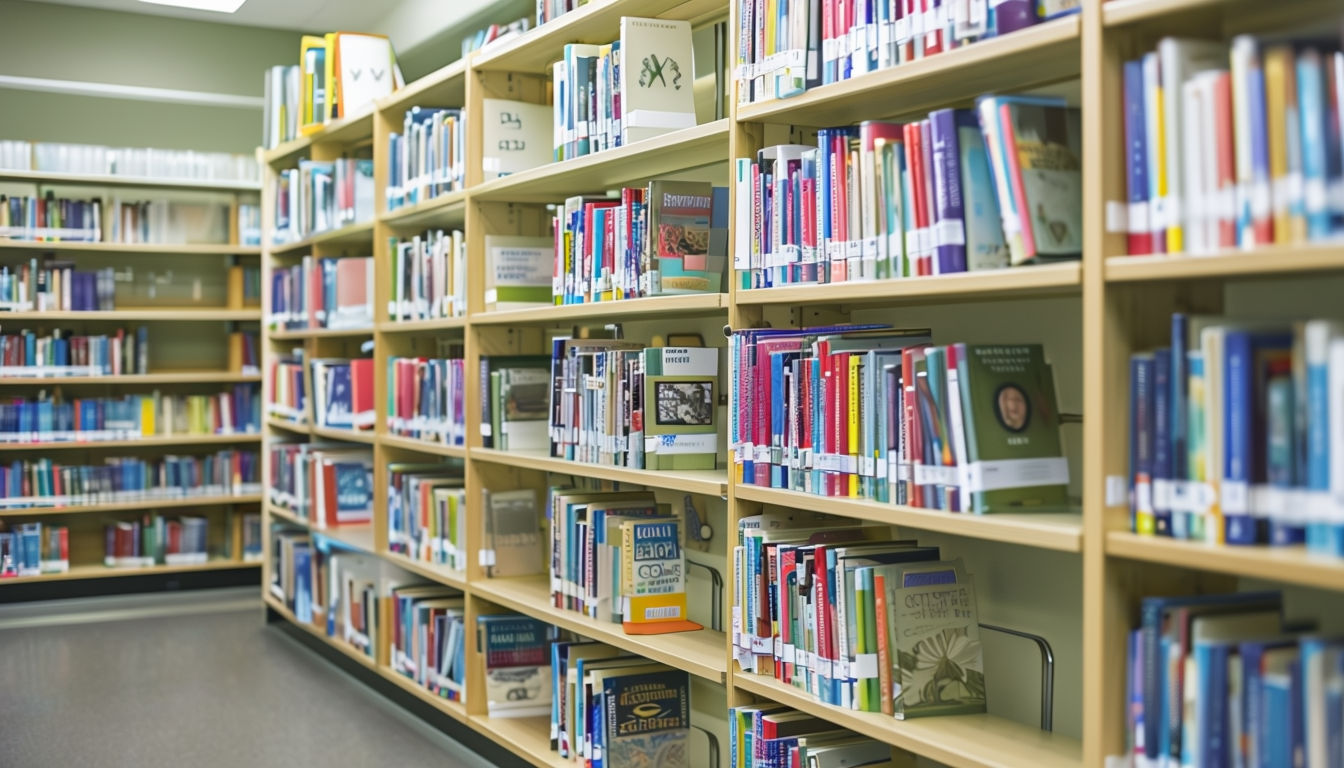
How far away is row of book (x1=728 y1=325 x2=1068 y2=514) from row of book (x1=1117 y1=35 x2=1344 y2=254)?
42 centimetres

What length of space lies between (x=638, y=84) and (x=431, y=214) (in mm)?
1536

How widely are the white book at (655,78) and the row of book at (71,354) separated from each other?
468 centimetres

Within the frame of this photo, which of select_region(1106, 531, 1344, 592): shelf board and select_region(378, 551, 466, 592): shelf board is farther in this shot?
select_region(378, 551, 466, 592): shelf board

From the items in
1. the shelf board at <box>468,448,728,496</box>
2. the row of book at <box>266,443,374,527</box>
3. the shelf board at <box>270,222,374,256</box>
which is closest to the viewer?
the shelf board at <box>468,448,728,496</box>

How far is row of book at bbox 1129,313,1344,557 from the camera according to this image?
1652 millimetres

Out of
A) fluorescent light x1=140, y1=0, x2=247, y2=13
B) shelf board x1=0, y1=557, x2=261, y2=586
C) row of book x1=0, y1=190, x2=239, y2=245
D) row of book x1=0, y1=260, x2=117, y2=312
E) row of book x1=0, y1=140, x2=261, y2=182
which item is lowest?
shelf board x1=0, y1=557, x2=261, y2=586

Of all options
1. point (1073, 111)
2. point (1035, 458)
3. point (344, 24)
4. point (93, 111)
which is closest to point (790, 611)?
point (1035, 458)

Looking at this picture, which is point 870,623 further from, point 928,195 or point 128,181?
point 128,181

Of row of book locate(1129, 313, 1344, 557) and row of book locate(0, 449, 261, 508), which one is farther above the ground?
row of book locate(1129, 313, 1344, 557)

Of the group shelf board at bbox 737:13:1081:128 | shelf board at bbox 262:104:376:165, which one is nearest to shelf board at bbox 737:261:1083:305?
shelf board at bbox 737:13:1081:128

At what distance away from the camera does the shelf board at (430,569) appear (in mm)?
4234

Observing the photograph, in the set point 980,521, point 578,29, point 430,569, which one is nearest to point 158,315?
point 430,569

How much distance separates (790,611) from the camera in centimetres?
268

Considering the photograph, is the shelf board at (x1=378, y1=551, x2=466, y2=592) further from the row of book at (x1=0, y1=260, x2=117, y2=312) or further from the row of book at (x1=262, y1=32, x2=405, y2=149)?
the row of book at (x1=0, y1=260, x2=117, y2=312)
